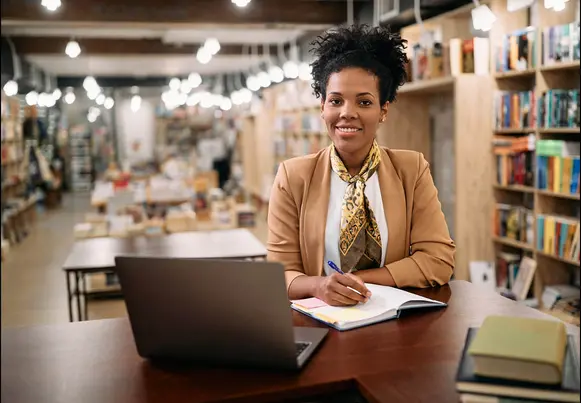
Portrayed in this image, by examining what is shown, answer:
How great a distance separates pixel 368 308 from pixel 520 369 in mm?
649

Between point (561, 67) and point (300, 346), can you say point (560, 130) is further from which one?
point (300, 346)

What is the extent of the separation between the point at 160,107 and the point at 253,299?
18.1 m

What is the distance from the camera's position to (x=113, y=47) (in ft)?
32.3

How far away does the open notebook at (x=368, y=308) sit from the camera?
1.62 m

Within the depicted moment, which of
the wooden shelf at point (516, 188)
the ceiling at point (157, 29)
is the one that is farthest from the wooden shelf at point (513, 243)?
the ceiling at point (157, 29)

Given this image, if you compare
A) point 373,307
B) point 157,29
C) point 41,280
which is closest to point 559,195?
point 373,307

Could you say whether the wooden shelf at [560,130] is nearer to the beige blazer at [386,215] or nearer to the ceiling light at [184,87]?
the beige blazer at [386,215]

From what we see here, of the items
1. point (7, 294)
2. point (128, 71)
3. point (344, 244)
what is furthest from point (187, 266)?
point (128, 71)

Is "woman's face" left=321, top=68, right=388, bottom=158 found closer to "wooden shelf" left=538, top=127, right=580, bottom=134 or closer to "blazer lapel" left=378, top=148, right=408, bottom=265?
"blazer lapel" left=378, top=148, right=408, bottom=265

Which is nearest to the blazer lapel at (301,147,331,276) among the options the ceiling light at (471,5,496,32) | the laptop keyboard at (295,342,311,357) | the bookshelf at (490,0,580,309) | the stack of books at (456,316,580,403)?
the laptop keyboard at (295,342,311,357)

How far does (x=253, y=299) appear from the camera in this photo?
1304 millimetres

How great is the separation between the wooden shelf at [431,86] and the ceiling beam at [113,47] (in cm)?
448

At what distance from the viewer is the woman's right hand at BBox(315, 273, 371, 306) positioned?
5.58 ft

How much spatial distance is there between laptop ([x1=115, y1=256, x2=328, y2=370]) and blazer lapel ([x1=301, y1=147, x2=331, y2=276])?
1.99 ft
